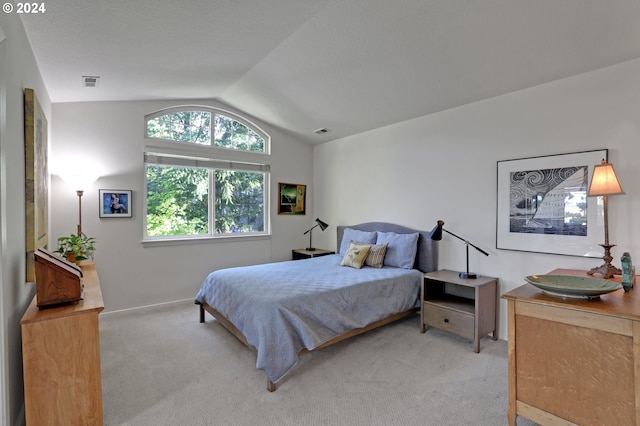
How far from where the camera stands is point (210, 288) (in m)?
3.29

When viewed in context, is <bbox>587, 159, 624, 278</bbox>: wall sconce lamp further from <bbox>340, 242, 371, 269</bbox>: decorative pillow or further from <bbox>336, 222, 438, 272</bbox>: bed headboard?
<bbox>340, 242, 371, 269</bbox>: decorative pillow

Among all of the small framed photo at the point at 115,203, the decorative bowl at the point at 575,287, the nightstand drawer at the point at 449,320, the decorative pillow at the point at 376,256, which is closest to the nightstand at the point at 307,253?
the decorative pillow at the point at 376,256

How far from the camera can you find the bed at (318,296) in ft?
7.82

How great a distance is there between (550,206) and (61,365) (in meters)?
3.76

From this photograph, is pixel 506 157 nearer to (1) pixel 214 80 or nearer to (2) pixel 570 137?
(2) pixel 570 137

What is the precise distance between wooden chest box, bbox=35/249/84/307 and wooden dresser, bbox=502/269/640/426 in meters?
2.58

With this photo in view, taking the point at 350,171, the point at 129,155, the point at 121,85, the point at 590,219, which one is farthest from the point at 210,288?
the point at 590,219

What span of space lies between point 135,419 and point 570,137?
394cm

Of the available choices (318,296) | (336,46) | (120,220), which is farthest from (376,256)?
(120,220)

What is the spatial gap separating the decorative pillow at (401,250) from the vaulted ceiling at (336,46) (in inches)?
60.8

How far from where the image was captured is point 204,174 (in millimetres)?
4562

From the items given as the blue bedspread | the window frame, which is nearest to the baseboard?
the blue bedspread

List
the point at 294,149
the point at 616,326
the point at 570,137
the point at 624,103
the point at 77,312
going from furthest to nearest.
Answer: the point at 294,149, the point at 570,137, the point at 624,103, the point at 77,312, the point at 616,326

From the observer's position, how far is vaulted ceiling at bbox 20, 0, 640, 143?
2.10 meters
